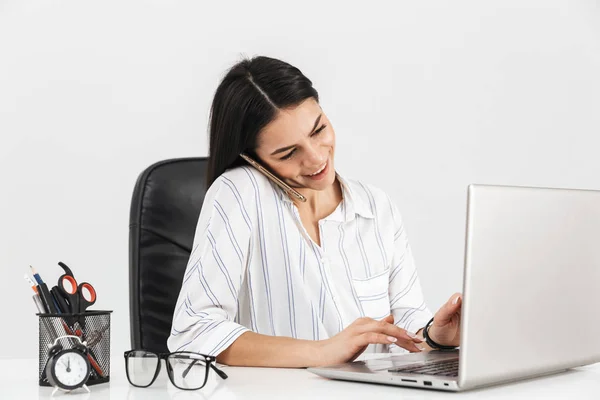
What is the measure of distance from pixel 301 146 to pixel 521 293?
81 cm

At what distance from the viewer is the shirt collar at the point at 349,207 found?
6.04ft

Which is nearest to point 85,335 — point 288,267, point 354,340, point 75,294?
point 75,294

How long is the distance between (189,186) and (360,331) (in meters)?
0.75

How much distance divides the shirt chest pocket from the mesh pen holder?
0.80m

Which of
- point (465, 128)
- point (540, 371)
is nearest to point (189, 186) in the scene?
point (540, 371)

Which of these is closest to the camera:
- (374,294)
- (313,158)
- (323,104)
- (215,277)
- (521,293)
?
(521,293)

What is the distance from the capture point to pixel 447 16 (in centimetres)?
310

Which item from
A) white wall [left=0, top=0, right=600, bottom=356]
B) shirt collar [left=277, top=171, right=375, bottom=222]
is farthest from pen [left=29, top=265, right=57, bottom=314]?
white wall [left=0, top=0, right=600, bottom=356]

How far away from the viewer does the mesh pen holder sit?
1.06 m

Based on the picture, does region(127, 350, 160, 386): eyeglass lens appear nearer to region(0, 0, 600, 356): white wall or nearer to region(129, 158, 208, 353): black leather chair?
region(129, 158, 208, 353): black leather chair

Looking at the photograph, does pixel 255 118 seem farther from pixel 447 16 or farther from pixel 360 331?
pixel 447 16

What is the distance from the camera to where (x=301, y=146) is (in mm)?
1699

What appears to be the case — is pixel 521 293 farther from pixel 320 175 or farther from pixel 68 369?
pixel 320 175

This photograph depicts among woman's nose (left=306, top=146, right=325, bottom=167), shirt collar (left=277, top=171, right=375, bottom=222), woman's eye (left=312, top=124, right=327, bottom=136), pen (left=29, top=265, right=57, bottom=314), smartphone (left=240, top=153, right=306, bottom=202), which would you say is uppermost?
woman's eye (left=312, top=124, right=327, bottom=136)
